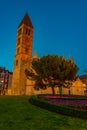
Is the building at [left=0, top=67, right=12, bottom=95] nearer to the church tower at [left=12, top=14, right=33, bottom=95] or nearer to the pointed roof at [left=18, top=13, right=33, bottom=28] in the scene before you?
the church tower at [left=12, top=14, right=33, bottom=95]

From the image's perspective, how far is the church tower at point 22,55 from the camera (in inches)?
2899

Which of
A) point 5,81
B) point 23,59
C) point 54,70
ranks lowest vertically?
point 54,70

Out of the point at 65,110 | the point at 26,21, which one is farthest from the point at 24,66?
the point at 65,110

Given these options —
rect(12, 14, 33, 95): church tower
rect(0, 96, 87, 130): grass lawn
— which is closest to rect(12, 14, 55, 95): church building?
rect(12, 14, 33, 95): church tower

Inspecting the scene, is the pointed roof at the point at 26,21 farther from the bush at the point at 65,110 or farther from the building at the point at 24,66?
the bush at the point at 65,110

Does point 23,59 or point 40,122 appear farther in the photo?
point 23,59

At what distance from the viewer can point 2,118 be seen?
543 inches

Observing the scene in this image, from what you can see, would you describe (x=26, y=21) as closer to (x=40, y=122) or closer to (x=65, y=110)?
(x=65, y=110)

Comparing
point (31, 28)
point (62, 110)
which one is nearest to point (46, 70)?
point (62, 110)

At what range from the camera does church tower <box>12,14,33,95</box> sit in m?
73.6

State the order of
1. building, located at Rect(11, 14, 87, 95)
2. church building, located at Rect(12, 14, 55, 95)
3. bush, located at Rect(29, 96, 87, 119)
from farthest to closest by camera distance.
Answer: church building, located at Rect(12, 14, 55, 95)
building, located at Rect(11, 14, 87, 95)
bush, located at Rect(29, 96, 87, 119)

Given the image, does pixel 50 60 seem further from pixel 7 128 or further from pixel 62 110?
pixel 7 128

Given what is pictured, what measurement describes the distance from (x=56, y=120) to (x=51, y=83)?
32.1m

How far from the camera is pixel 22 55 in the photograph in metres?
77.3
